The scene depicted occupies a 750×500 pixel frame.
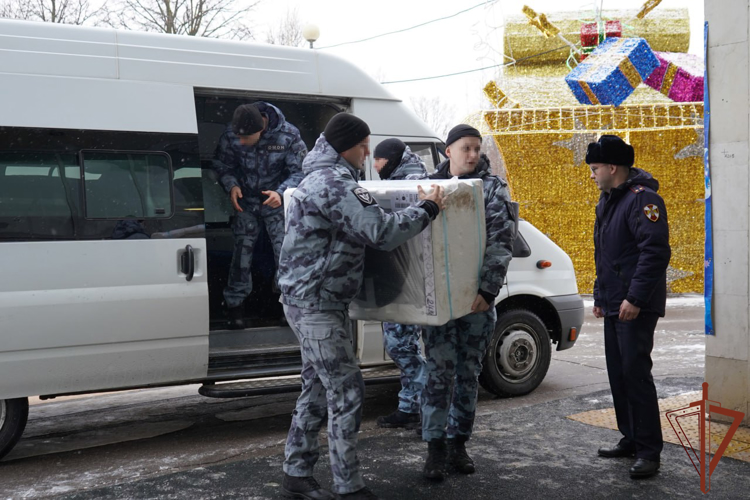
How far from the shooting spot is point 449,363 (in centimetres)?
448

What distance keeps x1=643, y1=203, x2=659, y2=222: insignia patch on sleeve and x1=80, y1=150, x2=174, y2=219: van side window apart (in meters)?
3.07

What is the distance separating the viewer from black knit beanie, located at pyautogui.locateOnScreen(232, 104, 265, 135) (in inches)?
245

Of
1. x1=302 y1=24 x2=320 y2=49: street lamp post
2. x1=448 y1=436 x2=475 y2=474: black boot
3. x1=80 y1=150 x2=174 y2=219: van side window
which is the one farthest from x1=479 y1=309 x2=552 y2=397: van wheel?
x1=302 y1=24 x2=320 y2=49: street lamp post

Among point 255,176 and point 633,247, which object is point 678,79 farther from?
point 633,247

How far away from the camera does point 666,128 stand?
13086mm

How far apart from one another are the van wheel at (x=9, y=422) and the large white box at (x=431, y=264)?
7.55 feet

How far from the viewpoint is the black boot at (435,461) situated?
442cm

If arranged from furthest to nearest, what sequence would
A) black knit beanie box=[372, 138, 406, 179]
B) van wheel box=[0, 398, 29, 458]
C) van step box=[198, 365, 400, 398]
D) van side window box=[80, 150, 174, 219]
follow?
black knit beanie box=[372, 138, 406, 179] → van step box=[198, 365, 400, 398] → van side window box=[80, 150, 174, 219] → van wheel box=[0, 398, 29, 458]

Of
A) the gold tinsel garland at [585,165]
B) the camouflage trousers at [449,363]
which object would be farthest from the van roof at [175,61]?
the gold tinsel garland at [585,165]

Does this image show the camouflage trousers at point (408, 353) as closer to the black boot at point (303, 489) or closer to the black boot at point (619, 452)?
the black boot at point (619, 452)

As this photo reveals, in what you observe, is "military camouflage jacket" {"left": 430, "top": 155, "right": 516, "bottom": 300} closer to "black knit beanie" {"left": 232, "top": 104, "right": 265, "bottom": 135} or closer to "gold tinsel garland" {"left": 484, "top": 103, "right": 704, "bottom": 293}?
"black knit beanie" {"left": 232, "top": 104, "right": 265, "bottom": 135}

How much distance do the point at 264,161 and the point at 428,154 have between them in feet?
4.44

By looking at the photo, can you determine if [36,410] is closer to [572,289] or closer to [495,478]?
[495,478]

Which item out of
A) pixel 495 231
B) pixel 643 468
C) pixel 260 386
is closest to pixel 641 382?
pixel 643 468
